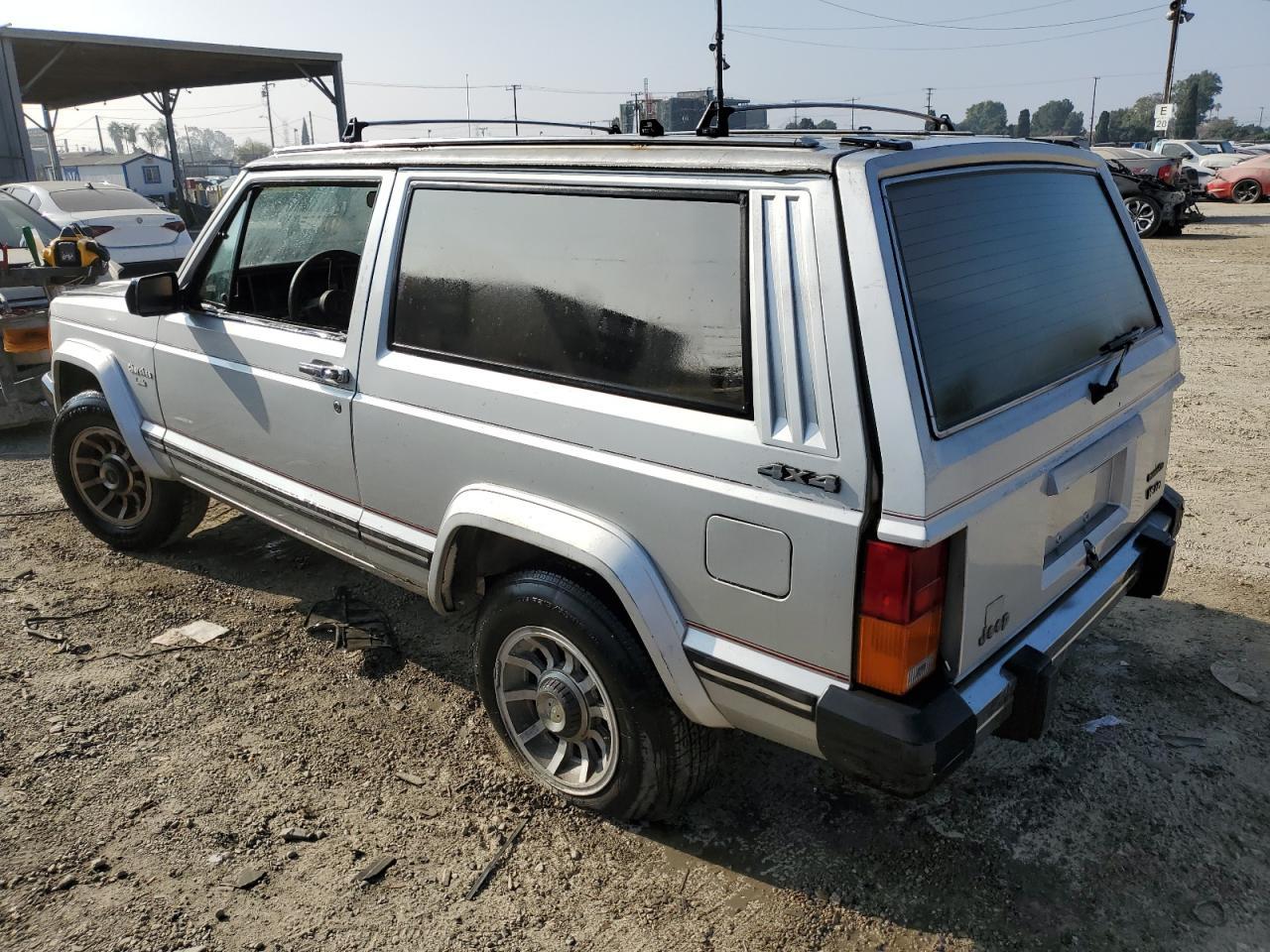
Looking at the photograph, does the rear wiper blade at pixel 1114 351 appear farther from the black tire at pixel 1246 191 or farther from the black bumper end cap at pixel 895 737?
the black tire at pixel 1246 191


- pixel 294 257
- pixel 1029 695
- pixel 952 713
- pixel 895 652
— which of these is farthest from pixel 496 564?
pixel 294 257

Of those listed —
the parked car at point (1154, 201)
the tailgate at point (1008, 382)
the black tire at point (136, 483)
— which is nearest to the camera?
the tailgate at point (1008, 382)

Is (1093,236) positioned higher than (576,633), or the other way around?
(1093,236)

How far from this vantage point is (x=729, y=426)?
92.0 inches

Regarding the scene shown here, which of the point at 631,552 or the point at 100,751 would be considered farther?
the point at 100,751

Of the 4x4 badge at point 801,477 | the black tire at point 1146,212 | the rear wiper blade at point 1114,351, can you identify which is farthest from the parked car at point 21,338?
the black tire at point 1146,212

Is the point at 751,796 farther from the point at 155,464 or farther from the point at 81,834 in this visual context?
the point at 155,464

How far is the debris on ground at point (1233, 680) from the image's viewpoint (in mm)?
3522

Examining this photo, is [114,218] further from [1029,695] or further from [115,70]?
[115,70]

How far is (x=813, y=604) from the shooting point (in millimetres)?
2229

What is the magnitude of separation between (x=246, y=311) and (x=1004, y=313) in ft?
9.72

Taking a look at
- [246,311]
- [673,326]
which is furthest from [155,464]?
[673,326]

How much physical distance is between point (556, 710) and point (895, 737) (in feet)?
3.75

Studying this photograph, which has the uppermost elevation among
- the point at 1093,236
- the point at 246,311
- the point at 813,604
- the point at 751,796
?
the point at 1093,236
